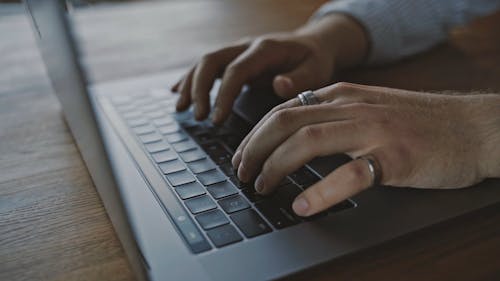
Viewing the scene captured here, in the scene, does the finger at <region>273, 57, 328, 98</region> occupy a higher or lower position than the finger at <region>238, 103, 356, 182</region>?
lower

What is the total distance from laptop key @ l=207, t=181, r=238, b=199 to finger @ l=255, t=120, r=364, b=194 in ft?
0.09

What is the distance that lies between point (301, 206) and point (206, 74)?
332 mm

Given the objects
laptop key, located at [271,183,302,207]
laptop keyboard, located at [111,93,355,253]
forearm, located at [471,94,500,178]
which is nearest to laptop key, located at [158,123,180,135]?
laptop keyboard, located at [111,93,355,253]

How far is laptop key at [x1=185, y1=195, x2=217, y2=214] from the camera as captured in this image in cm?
46

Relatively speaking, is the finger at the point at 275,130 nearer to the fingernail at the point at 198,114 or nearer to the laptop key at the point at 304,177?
the laptop key at the point at 304,177

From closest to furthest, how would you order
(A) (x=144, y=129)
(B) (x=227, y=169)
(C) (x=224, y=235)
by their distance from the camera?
1. (C) (x=224, y=235)
2. (B) (x=227, y=169)
3. (A) (x=144, y=129)

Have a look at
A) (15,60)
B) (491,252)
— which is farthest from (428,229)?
(15,60)

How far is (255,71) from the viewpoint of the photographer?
706 mm

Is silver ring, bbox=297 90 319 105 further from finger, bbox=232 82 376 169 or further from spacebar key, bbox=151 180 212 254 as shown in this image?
spacebar key, bbox=151 180 212 254

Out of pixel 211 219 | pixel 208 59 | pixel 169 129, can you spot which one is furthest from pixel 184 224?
pixel 208 59

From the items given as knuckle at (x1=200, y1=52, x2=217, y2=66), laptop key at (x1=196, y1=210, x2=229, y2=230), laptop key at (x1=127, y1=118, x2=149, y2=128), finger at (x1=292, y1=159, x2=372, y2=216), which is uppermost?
knuckle at (x1=200, y1=52, x2=217, y2=66)

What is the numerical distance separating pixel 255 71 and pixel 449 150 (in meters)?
0.31

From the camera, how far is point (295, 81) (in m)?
0.72

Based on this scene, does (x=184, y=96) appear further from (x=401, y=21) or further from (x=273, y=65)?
(x=401, y=21)
